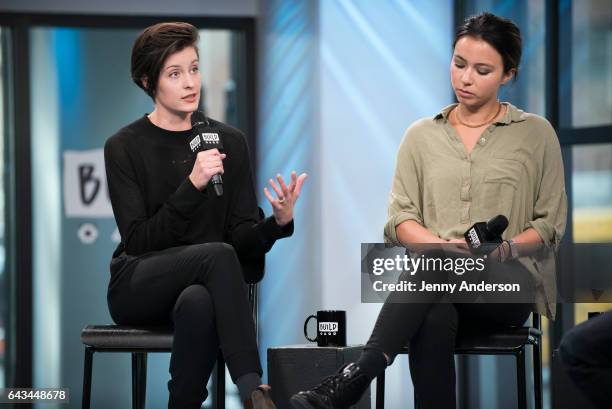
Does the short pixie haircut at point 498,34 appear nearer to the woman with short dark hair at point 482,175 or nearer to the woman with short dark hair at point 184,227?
the woman with short dark hair at point 482,175

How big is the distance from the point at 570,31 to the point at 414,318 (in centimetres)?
216

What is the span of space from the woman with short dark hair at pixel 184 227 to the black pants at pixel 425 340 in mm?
360

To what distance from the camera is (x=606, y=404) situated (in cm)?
246

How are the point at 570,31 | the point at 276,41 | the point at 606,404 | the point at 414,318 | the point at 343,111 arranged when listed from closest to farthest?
the point at 606,404 → the point at 414,318 → the point at 570,31 → the point at 343,111 → the point at 276,41

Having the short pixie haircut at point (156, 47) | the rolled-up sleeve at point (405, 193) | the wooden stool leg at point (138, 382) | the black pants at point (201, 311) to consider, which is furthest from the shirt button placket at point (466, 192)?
the wooden stool leg at point (138, 382)

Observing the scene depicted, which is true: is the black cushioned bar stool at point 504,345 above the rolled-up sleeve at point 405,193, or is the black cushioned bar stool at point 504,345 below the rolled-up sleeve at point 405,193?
below

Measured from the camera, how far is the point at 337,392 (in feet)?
8.45

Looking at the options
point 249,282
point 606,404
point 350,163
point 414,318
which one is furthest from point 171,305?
point 350,163

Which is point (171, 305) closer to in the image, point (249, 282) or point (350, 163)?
point (249, 282)

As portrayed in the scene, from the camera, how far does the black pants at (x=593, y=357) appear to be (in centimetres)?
243

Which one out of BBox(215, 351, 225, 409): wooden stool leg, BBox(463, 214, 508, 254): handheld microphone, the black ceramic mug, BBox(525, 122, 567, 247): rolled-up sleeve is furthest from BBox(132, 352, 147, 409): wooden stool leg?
BBox(525, 122, 567, 247): rolled-up sleeve

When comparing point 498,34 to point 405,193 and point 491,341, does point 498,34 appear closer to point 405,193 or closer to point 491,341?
point 405,193

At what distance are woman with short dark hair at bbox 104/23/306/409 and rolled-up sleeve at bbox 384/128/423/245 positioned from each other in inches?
11.5

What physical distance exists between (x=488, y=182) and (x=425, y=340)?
0.53m
